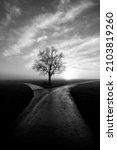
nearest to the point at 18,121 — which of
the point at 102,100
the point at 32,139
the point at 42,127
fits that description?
the point at 42,127

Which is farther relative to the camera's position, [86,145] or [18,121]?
[18,121]

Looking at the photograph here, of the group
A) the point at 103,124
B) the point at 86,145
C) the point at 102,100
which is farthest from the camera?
the point at 102,100

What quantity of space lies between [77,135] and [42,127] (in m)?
2.04

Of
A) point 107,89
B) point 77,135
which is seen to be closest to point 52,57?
point 107,89

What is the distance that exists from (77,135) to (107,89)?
4202mm

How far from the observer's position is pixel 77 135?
4.89 metres

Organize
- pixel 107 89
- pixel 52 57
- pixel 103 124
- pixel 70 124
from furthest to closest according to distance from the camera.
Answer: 1. pixel 52 57
2. pixel 107 89
3. pixel 70 124
4. pixel 103 124

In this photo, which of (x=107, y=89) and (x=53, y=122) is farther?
(x=107, y=89)

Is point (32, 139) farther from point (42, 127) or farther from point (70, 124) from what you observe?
point (70, 124)

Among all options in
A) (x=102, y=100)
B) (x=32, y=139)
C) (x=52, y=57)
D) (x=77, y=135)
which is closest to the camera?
(x=32, y=139)

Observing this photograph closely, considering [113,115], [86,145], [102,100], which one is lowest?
[86,145]

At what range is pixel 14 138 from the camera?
15.2 feet

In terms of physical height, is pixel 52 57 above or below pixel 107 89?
above

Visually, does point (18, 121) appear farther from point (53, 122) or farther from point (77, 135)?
point (77, 135)
